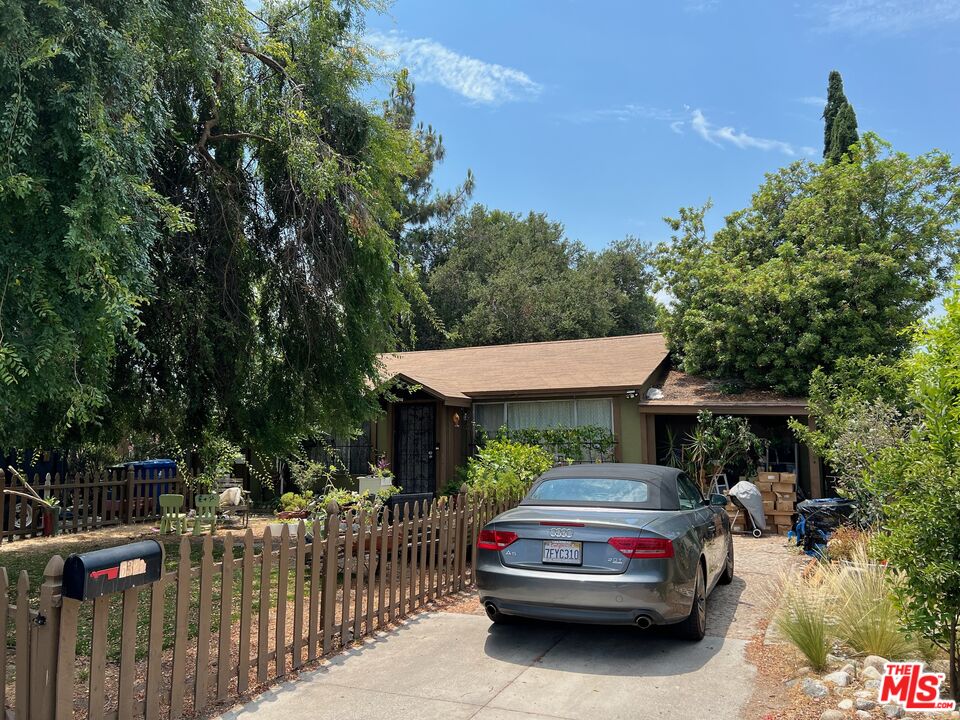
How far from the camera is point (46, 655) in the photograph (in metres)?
3.30

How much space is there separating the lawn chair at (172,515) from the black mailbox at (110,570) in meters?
8.62

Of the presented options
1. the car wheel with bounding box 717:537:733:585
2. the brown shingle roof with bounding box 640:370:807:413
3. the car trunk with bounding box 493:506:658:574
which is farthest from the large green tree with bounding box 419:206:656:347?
the car trunk with bounding box 493:506:658:574

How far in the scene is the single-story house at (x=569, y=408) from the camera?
47.4ft

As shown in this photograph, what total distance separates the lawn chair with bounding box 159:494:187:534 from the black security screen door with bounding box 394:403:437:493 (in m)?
5.63

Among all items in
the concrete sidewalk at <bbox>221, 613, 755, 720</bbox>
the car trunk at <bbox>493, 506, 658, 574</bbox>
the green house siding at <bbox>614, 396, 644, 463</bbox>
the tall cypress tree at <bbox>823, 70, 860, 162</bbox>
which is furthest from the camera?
the tall cypress tree at <bbox>823, 70, 860, 162</bbox>

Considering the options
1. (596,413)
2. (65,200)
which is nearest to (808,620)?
(65,200)

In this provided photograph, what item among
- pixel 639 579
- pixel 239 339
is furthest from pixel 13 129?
pixel 639 579

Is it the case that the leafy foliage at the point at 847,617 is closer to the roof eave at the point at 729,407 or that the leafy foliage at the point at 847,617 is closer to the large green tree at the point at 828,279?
the roof eave at the point at 729,407

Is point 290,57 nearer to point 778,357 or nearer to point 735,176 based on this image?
point 778,357

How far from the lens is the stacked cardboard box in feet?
42.1

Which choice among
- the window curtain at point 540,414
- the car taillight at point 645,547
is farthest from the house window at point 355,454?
the car taillight at point 645,547

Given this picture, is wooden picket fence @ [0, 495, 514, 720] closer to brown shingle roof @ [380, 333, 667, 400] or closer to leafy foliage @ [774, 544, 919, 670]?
leafy foliage @ [774, 544, 919, 670]

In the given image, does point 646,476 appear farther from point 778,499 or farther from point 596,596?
point 778,499

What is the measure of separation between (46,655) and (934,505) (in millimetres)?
5021
